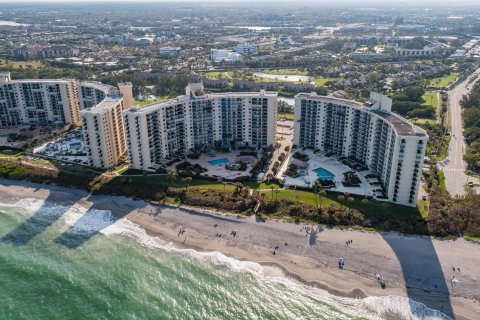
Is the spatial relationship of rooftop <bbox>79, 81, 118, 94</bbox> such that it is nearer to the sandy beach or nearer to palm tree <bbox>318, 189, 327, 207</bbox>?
the sandy beach

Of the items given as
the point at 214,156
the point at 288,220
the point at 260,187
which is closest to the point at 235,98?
the point at 214,156

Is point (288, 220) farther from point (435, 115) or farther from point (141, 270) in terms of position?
point (435, 115)

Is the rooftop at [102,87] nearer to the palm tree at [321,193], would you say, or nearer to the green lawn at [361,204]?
the green lawn at [361,204]

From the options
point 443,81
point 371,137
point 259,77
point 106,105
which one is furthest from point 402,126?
point 443,81

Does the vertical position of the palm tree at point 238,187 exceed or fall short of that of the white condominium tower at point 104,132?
it falls short

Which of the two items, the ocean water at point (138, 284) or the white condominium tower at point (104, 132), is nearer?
the ocean water at point (138, 284)

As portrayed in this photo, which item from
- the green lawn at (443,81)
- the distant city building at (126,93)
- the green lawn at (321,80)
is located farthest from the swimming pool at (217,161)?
the green lawn at (443,81)
